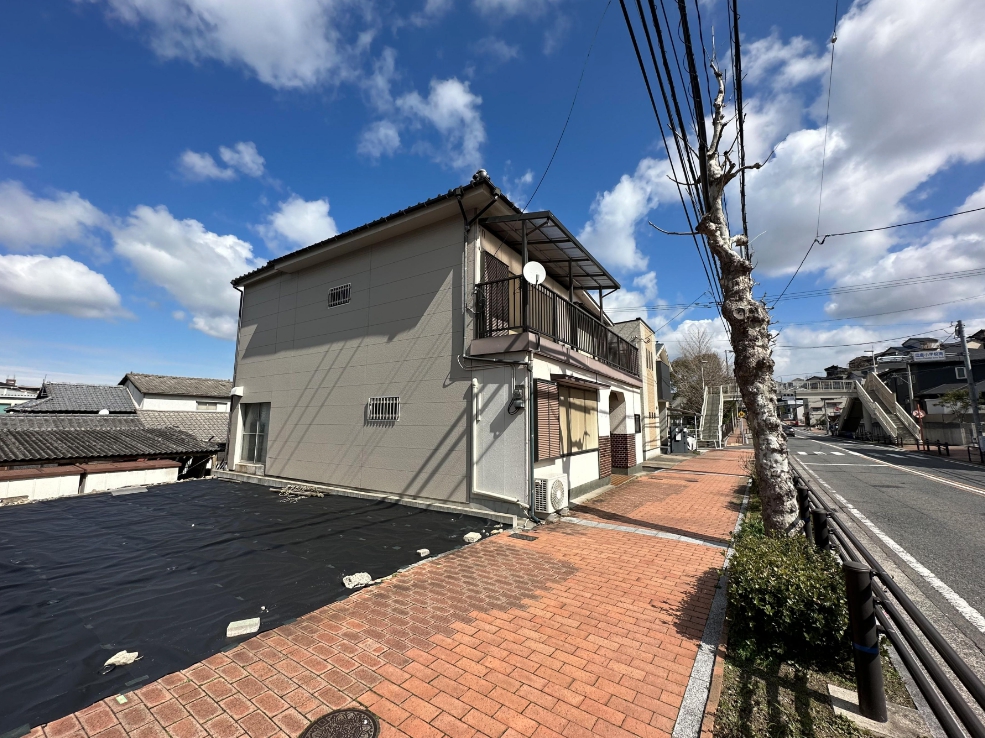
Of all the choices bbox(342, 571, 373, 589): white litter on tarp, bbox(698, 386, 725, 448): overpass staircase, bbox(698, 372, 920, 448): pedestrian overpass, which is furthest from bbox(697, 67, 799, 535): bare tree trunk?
bbox(698, 386, 725, 448): overpass staircase

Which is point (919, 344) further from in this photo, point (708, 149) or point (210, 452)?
point (210, 452)

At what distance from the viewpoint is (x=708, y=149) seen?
5820 millimetres

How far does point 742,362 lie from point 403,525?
601 cm

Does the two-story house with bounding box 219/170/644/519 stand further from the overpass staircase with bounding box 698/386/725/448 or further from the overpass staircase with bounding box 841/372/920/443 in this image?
the overpass staircase with bounding box 841/372/920/443

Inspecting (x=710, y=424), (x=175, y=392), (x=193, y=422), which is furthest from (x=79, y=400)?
(x=710, y=424)

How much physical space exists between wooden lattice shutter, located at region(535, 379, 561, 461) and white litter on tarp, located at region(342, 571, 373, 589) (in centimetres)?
377

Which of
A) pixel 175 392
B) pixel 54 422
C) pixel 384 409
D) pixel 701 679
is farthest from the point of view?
pixel 175 392

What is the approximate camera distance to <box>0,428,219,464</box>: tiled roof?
10.6 metres

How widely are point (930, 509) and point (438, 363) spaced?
11346 millimetres

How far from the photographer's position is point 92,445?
1204 cm

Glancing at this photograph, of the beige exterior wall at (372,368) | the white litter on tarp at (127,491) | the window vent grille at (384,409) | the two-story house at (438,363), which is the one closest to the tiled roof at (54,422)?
the white litter on tarp at (127,491)

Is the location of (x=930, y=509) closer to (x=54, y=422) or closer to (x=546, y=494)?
(x=546, y=494)

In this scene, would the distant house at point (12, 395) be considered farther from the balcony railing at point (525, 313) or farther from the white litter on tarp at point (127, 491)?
A: the balcony railing at point (525, 313)

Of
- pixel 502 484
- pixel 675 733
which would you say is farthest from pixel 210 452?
pixel 675 733
